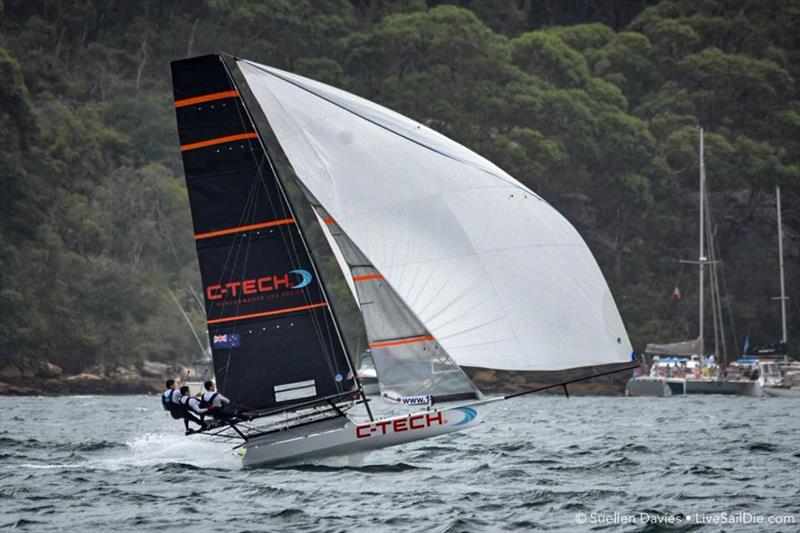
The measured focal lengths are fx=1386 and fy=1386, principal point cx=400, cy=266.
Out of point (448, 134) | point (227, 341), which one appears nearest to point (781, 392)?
point (448, 134)

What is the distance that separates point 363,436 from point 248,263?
254cm

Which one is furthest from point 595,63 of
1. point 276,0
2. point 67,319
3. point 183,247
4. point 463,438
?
point 463,438

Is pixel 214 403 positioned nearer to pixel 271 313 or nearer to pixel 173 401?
pixel 173 401

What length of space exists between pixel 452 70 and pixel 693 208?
39.9 ft

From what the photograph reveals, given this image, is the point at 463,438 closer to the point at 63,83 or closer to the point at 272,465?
the point at 272,465

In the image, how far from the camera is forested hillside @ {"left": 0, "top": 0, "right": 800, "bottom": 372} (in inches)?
2047

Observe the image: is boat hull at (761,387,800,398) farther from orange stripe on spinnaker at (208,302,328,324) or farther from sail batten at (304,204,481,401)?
orange stripe on spinnaker at (208,302,328,324)

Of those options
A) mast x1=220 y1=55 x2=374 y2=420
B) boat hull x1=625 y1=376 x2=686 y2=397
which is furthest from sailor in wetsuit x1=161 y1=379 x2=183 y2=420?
boat hull x1=625 y1=376 x2=686 y2=397

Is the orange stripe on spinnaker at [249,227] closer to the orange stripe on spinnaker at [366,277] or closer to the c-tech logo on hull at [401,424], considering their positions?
the orange stripe on spinnaker at [366,277]

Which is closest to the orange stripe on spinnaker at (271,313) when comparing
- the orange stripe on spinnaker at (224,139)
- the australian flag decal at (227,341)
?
the australian flag decal at (227,341)

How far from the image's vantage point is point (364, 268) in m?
16.1

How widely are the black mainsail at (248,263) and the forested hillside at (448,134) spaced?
3321 cm

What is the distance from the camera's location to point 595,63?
64125 millimetres

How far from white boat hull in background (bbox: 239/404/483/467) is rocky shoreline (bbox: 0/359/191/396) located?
30162mm
